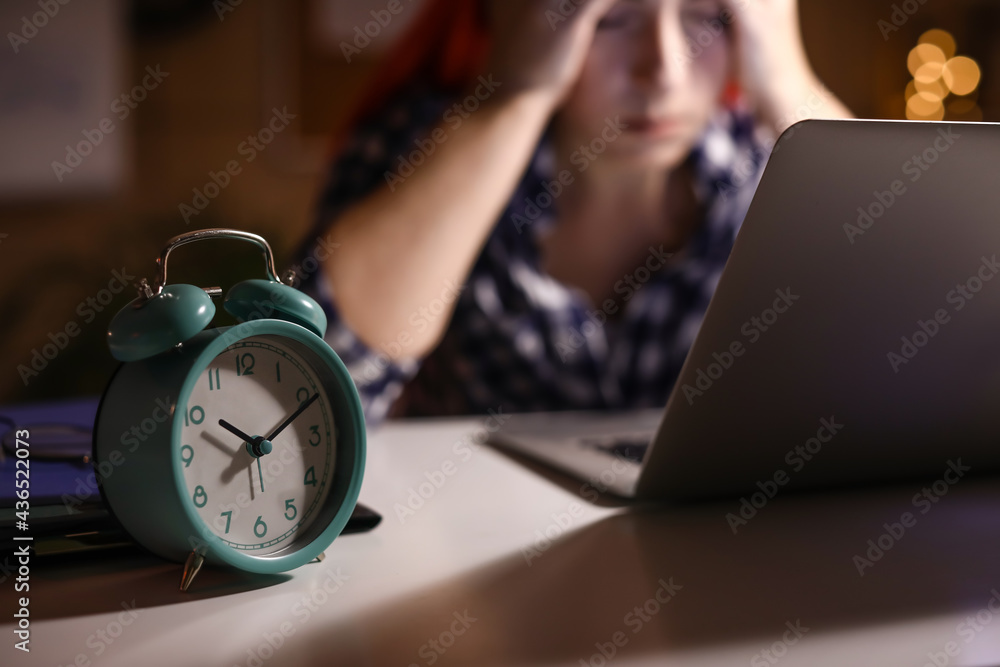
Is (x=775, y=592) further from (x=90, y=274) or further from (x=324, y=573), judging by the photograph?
(x=90, y=274)

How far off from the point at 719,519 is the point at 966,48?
2153 mm

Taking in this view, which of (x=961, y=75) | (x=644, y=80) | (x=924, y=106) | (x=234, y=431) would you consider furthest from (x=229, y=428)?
(x=961, y=75)

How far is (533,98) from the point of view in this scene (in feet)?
6.29

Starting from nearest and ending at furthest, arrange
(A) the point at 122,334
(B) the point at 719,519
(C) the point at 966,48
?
(A) the point at 122,334 < (B) the point at 719,519 < (C) the point at 966,48

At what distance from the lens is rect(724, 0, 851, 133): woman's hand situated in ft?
6.79

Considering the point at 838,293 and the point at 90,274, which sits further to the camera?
the point at 90,274

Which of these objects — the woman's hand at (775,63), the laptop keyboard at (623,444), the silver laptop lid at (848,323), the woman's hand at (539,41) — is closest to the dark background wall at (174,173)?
the woman's hand at (539,41)

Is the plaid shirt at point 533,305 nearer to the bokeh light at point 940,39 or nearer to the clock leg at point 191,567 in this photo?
the bokeh light at point 940,39

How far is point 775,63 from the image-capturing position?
2098 millimetres

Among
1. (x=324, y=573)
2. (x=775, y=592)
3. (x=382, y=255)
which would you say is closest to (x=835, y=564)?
(x=775, y=592)

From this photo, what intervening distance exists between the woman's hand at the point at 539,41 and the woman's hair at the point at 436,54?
0.04 m

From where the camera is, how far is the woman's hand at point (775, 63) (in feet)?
6.79

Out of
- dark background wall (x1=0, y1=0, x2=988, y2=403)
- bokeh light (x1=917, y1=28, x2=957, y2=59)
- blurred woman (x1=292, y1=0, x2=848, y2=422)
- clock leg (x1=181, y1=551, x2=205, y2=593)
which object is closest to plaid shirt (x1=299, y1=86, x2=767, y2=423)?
blurred woman (x1=292, y1=0, x2=848, y2=422)

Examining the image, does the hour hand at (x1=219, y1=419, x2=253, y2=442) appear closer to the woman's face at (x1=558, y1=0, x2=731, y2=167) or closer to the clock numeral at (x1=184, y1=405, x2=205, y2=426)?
→ the clock numeral at (x1=184, y1=405, x2=205, y2=426)
